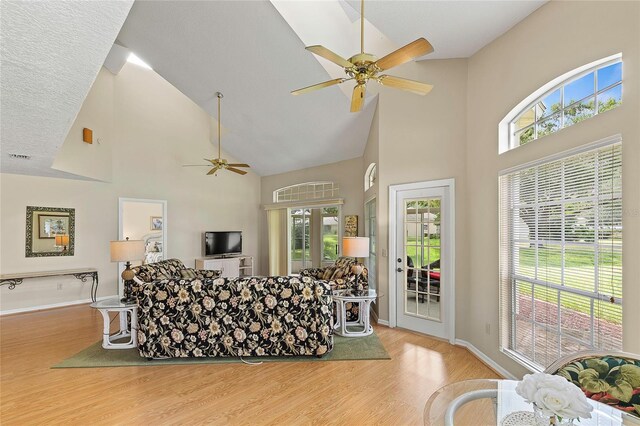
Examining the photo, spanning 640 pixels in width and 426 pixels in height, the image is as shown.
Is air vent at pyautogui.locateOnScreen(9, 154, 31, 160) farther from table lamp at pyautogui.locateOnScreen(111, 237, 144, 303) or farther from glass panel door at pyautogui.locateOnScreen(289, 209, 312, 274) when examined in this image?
glass panel door at pyautogui.locateOnScreen(289, 209, 312, 274)

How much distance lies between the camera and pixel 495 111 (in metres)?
3.28

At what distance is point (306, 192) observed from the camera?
313 inches

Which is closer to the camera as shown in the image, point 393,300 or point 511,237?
point 511,237

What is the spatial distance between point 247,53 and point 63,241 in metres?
4.96

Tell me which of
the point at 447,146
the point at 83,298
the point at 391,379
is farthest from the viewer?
the point at 83,298

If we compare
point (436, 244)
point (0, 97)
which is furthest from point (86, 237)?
point (436, 244)

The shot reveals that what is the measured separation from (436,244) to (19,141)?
5335 millimetres

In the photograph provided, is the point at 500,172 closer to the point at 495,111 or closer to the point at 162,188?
the point at 495,111

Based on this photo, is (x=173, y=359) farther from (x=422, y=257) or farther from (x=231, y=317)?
(x=422, y=257)

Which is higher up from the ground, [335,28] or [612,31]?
[335,28]

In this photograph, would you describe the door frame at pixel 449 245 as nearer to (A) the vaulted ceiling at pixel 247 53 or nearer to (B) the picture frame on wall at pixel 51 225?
(A) the vaulted ceiling at pixel 247 53

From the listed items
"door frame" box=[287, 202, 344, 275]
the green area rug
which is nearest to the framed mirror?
the green area rug

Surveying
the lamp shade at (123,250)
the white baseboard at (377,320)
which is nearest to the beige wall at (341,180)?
the white baseboard at (377,320)

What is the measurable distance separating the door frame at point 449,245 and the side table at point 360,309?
0.43 meters
